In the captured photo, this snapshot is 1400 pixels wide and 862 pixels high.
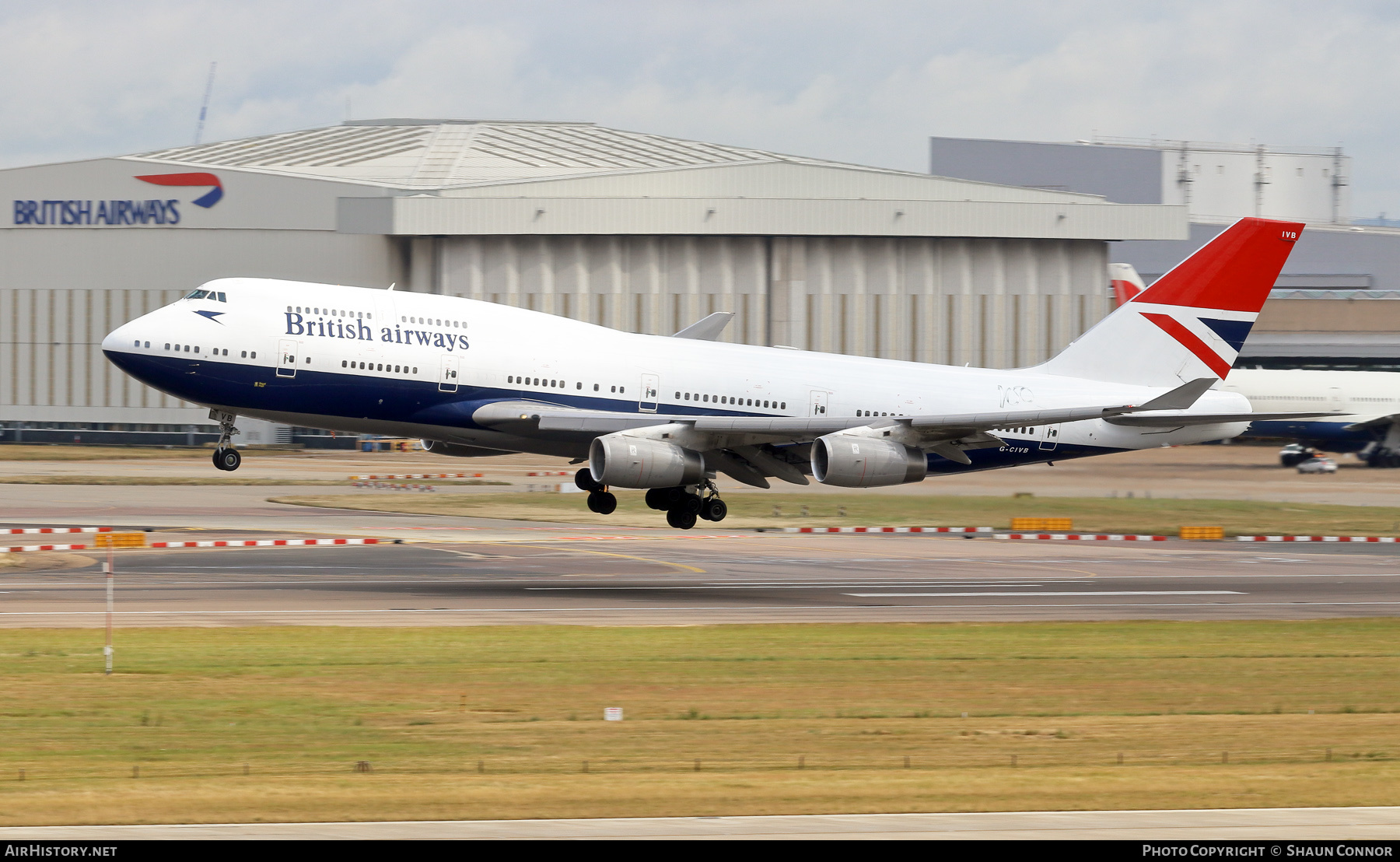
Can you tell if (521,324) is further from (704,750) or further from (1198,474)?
(1198,474)

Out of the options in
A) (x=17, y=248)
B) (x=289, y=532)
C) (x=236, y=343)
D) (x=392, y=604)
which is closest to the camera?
(x=392, y=604)

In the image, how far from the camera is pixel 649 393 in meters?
41.5

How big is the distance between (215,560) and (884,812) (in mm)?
30638

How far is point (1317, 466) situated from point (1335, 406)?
7317 millimetres

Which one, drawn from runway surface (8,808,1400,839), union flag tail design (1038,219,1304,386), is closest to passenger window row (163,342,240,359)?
union flag tail design (1038,219,1304,386)

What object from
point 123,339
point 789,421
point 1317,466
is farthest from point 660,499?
point 1317,466

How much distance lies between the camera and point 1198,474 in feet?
210

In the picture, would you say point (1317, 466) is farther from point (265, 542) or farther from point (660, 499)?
point (265, 542)

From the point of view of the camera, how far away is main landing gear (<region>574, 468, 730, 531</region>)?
42812 mm

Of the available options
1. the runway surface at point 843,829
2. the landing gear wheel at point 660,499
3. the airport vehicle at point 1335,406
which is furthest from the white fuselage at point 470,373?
the airport vehicle at point 1335,406

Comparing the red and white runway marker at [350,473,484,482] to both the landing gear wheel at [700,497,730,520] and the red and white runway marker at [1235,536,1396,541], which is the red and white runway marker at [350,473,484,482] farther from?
the red and white runway marker at [1235,536,1396,541]

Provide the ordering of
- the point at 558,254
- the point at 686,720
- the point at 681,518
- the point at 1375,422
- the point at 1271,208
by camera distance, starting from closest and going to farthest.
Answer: the point at 686,720
the point at 681,518
the point at 1375,422
the point at 558,254
the point at 1271,208

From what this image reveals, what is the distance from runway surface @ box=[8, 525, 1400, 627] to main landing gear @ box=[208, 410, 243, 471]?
2935 millimetres

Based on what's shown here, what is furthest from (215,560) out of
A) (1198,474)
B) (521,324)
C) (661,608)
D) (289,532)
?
(1198,474)
